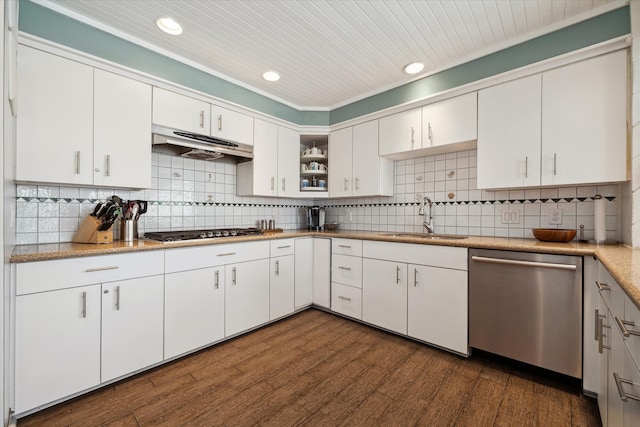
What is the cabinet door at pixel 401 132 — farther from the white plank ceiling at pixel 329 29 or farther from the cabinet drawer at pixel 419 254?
the cabinet drawer at pixel 419 254

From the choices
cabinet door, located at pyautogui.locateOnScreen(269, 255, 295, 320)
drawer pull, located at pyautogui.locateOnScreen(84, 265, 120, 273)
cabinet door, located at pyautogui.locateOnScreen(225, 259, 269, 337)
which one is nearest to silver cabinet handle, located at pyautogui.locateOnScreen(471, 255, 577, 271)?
cabinet door, located at pyautogui.locateOnScreen(269, 255, 295, 320)

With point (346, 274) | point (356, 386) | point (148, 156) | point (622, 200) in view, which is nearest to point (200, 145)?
point (148, 156)

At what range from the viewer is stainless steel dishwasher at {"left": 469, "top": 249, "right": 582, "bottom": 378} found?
1.68m

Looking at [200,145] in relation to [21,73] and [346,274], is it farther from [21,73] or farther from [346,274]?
[346,274]

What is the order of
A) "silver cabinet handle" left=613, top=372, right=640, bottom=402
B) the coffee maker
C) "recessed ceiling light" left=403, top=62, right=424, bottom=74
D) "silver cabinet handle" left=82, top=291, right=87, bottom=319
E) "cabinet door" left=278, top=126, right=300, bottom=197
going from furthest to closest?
the coffee maker
"cabinet door" left=278, top=126, right=300, bottom=197
"recessed ceiling light" left=403, top=62, right=424, bottom=74
"silver cabinet handle" left=82, top=291, right=87, bottom=319
"silver cabinet handle" left=613, top=372, right=640, bottom=402

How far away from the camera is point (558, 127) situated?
1943 millimetres

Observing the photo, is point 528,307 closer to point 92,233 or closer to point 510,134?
point 510,134

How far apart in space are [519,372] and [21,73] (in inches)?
146

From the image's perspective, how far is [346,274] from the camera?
287 cm

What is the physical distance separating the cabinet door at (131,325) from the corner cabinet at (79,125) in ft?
2.56

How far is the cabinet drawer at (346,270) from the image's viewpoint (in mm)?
2766

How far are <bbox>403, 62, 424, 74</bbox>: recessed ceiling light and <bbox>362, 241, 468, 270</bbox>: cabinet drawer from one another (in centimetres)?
161

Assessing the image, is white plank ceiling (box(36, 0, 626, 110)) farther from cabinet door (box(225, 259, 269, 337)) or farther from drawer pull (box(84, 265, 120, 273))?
cabinet door (box(225, 259, 269, 337))

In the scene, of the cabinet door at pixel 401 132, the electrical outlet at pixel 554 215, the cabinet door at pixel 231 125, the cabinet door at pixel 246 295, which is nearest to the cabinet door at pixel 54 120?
the cabinet door at pixel 231 125
